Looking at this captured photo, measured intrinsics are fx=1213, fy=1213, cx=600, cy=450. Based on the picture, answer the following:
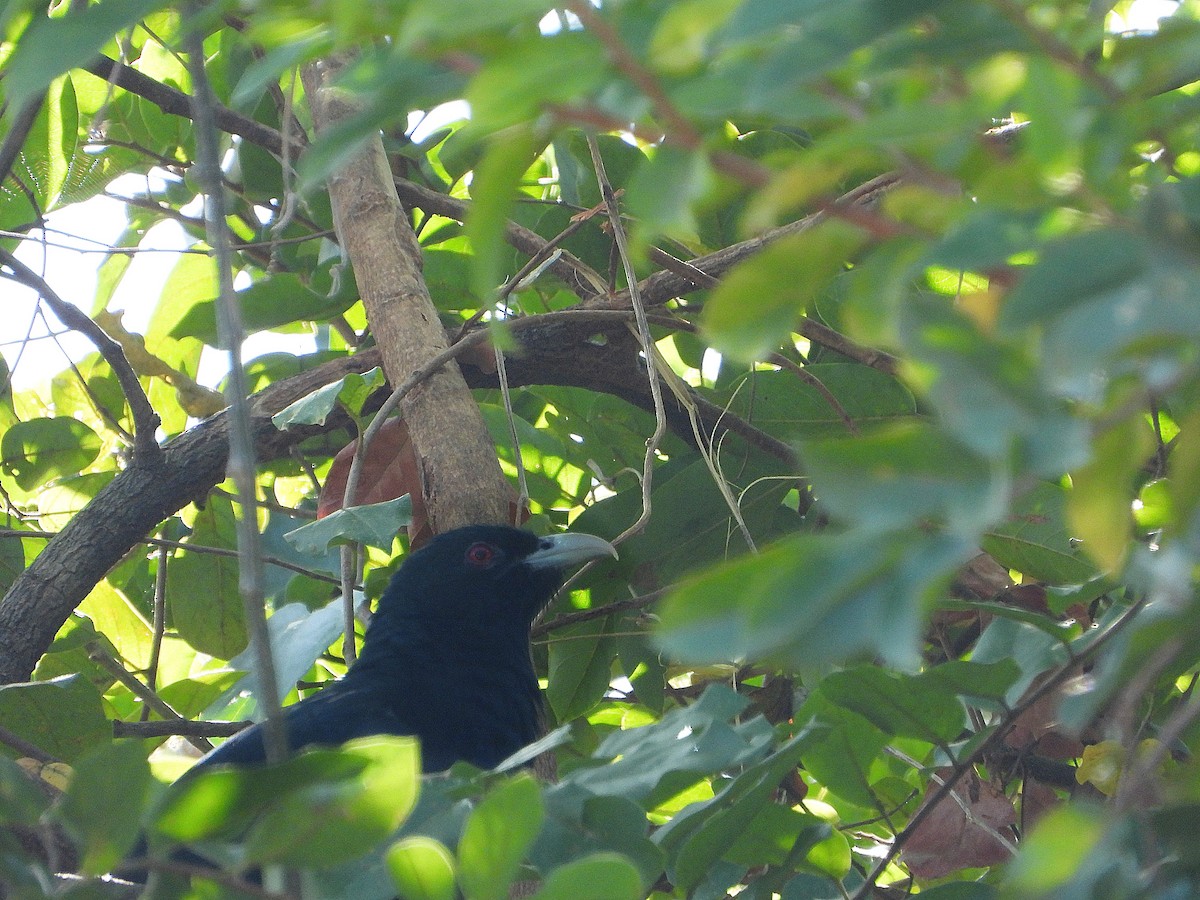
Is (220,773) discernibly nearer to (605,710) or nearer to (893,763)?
(893,763)

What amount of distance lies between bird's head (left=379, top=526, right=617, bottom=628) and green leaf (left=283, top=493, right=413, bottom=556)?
0.38 meters

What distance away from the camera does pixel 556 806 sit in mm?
1425

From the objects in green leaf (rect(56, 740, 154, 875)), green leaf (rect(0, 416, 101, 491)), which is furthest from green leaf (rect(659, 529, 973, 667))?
green leaf (rect(0, 416, 101, 491))

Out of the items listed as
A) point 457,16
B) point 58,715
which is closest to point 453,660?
point 58,715

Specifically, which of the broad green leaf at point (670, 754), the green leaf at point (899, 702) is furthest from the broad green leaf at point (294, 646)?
the green leaf at point (899, 702)

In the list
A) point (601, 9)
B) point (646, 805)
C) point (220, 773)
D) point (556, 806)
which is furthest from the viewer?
point (646, 805)

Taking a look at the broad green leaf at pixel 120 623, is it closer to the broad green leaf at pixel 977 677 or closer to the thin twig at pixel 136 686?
the thin twig at pixel 136 686

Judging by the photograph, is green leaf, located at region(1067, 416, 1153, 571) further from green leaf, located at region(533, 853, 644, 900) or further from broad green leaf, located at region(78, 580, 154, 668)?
broad green leaf, located at region(78, 580, 154, 668)

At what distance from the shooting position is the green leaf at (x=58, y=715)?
2797 mm

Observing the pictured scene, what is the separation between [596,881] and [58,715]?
2241mm

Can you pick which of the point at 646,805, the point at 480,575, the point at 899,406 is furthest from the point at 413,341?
the point at 646,805

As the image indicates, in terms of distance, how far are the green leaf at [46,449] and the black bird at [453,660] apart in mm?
1091

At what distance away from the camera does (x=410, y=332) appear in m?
3.36

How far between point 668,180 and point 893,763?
1874mm
